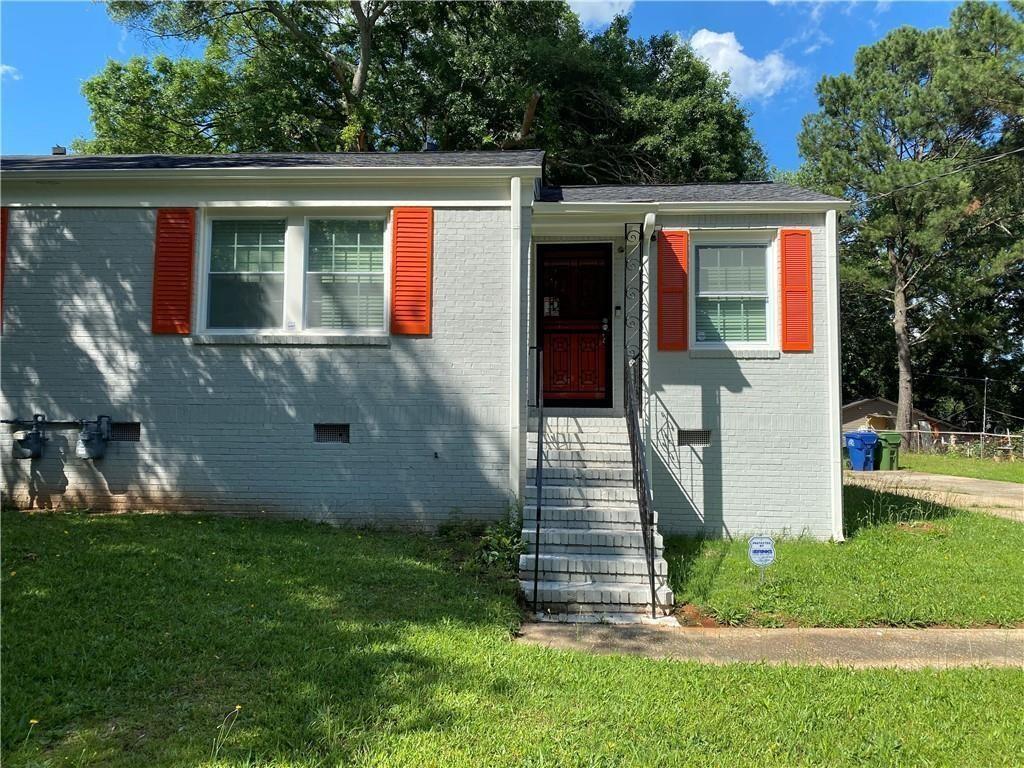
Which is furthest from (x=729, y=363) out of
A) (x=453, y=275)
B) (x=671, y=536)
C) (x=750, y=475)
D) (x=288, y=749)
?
(x=288, y=749)

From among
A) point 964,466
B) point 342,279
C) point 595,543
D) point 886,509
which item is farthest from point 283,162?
point 964,466

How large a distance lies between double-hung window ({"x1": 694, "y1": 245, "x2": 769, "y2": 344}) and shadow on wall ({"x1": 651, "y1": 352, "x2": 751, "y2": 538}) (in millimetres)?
Result: 414

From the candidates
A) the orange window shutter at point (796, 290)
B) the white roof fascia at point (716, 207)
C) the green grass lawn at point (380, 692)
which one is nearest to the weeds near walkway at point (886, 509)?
the orange window shutter at point (796, 290)

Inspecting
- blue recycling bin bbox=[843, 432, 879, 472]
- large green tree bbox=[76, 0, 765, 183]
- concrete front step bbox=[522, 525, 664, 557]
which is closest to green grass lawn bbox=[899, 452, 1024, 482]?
blue recycling bin bbox=[843, 432, 879, 472]

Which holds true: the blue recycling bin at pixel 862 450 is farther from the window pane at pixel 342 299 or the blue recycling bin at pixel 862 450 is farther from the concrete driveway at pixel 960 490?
the window pane at pixel 342 299

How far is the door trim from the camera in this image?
7.96m

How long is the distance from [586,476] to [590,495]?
0.30 m

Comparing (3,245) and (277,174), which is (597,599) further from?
(3,245)

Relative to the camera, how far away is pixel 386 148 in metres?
19.1

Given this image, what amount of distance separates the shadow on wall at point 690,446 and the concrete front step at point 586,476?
0.95m

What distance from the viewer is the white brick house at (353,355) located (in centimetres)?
683

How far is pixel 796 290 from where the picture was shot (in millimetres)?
7297

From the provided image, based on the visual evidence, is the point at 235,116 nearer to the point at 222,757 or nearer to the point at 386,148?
the point at 386,148

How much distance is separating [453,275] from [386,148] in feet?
45.8
